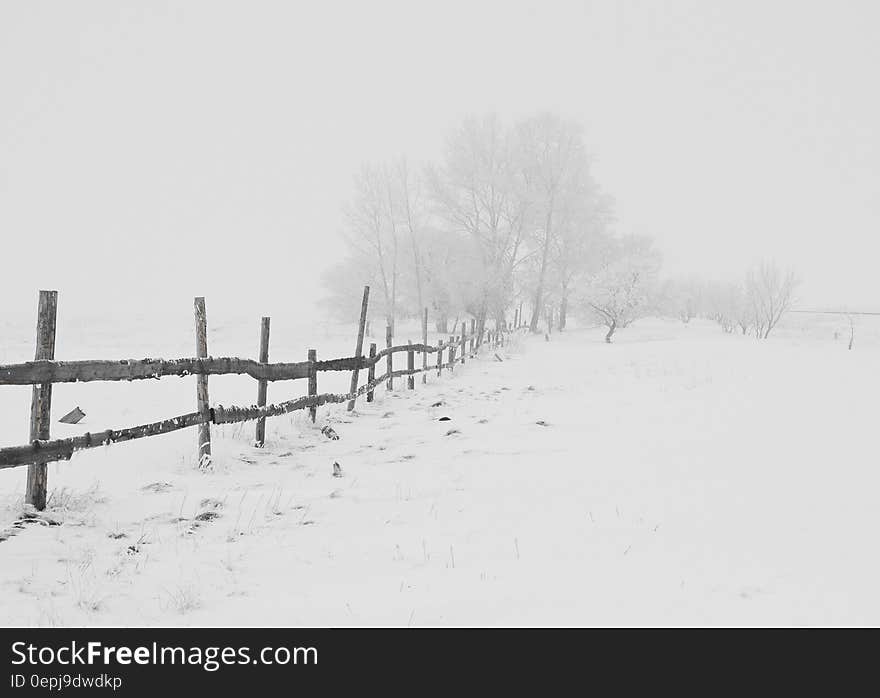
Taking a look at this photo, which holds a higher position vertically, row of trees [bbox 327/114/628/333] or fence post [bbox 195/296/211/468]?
row of trees [bbox 327/114/628/333]

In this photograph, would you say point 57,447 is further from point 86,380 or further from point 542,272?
point 542,272

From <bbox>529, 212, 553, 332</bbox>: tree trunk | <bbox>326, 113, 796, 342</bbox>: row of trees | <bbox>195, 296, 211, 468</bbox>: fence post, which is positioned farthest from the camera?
<bbox>529, 212, 553, 332</bbox>: tree trunk

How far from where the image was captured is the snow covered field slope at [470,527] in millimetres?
2803

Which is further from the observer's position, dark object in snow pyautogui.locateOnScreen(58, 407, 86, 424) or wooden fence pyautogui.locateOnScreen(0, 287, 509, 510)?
dark object in snow pyautogui.locateOnScreen(58, 407, 86, 424)

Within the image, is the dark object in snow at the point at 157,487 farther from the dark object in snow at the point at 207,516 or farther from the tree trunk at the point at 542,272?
the tree trunk at the point at 542,272

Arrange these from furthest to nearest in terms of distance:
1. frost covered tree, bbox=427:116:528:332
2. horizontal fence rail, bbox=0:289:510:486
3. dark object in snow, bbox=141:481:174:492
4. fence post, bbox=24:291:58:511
Answer: frost covered tree, bbox=427:116:528:332
dark object in snow, bbox=141:481:174:492
fence post, bbox=24:291:58:511
horizontal fence rail, bbox=0:289:510:486

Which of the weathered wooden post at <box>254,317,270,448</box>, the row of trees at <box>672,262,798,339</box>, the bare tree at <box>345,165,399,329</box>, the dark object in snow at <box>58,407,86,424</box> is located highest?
the bare tree at <box>345,165,399,329</box>

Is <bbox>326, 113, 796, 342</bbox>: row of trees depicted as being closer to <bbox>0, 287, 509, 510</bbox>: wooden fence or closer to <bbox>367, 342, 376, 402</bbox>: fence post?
<bbox>367, 342, 376, 402</bbox>: fence post

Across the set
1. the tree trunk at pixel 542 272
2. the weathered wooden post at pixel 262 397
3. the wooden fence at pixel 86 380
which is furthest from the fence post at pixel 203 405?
the tree trunk at pixel 542 272

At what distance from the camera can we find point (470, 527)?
13.2 ft

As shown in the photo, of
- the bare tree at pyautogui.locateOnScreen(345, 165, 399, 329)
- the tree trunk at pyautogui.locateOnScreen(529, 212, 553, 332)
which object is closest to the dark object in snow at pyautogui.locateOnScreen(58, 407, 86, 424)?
the bare tree at pyautogui.locateOnScreen(345, 165, 399, 329)

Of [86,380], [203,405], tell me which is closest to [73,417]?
[203,405]

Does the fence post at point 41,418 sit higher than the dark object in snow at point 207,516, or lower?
higher

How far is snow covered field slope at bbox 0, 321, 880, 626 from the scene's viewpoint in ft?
9.20
